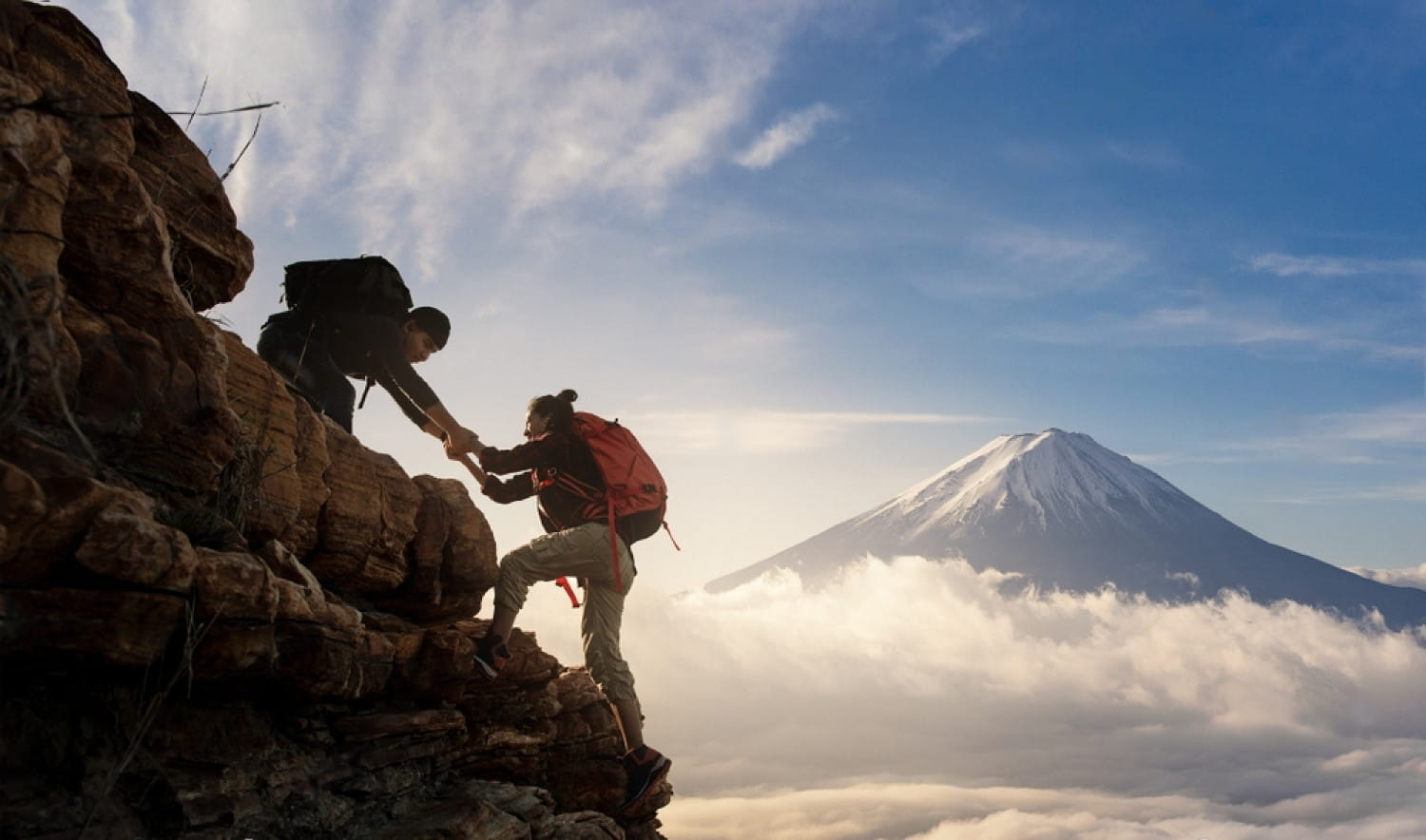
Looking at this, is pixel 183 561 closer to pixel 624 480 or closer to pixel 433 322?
pixel 624 480

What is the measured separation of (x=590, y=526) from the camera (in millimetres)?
8625

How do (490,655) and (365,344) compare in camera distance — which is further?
(365,344)

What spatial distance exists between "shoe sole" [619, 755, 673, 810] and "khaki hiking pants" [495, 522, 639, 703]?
0.84m

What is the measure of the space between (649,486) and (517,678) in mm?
2425

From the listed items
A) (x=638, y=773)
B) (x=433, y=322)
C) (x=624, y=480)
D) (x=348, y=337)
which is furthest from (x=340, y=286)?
(x=638, y=773)

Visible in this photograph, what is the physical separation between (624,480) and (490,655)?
6.80ft

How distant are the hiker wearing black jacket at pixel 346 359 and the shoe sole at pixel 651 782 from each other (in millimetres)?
3934

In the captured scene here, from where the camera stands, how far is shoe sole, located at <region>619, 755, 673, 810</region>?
363 inches

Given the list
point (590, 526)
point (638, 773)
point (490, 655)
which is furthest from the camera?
point (638, 773)

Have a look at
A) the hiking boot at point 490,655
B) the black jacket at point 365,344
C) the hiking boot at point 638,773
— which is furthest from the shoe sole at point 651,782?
the black jacket at point 365,344

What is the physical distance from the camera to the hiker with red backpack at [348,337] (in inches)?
345

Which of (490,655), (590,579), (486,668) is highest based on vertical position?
(590,579)

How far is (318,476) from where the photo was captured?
7680mm

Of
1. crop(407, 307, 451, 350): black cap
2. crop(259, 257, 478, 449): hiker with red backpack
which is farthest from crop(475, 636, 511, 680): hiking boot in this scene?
crop(407, 307, 451, 350): black cap
